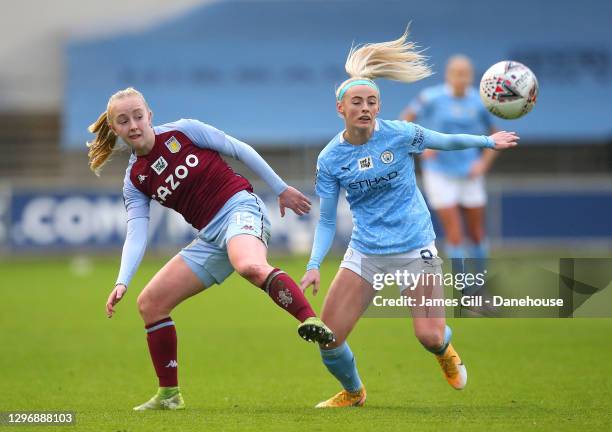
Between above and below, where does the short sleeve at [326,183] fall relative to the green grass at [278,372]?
above

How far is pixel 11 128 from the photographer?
2281cm

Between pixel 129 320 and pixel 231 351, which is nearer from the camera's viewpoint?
pixel 231 351

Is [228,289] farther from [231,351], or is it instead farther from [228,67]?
[228,67]

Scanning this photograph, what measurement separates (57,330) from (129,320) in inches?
44.9

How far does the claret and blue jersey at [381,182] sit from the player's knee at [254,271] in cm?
73

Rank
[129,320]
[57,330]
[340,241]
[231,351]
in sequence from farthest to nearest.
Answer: [340,241]
[129,320]
[57,330]
[231,351]

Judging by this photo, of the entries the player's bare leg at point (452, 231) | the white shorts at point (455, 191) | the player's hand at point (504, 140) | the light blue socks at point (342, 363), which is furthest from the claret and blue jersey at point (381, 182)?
the white shorts at point (455, 191)

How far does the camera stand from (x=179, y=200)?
6.51 metres

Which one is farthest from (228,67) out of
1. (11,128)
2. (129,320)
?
(129,320)

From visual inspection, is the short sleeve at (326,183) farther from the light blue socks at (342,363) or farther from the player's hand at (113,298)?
the player's hand at (113,298)

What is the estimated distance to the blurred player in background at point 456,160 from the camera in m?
11.2

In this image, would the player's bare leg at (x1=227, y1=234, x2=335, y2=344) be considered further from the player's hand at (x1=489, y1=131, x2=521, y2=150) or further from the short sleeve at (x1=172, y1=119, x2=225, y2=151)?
the player's hand at (x1=489, y1=131, x2=521, y2=150)

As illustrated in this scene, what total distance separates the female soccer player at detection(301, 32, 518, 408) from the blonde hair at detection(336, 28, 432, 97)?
0.02 m

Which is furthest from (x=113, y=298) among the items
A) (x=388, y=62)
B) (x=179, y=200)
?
(x=388, y=62)
